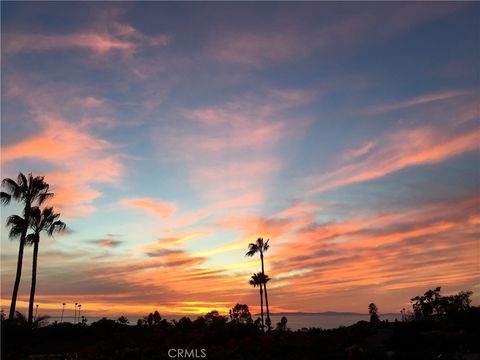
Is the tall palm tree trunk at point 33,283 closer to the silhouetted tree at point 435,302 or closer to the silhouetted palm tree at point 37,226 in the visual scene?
the silhouetted palm tree at point 37,226

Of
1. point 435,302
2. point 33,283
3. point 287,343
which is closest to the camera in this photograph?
point 287,343

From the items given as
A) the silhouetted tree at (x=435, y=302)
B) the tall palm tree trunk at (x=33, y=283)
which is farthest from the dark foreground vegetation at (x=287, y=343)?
the silhouetted tree at (x=435, y=302)

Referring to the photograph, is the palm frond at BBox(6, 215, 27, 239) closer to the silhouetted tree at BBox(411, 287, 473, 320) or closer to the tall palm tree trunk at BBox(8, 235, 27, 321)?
the tall palm tree trunk at BBox(8, 235, 27, 321)

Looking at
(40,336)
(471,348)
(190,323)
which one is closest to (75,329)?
(40,336)

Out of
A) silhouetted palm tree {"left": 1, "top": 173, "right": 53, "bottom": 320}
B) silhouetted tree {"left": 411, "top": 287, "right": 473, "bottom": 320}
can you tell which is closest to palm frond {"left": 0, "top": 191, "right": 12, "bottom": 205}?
silhouetted palm tree {"left": 1, "top": 173, "right": 53, "bottom": 320}

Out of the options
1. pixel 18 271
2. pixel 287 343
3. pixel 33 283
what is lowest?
pixel 287 343

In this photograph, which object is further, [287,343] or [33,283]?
[33,283]

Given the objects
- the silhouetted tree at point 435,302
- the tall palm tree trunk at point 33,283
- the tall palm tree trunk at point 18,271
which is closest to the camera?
the tall palm tree trunk at point 18,271

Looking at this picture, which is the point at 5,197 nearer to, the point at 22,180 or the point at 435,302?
the point at 22,180

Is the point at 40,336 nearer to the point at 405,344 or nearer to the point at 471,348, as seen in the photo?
the point at 405,344

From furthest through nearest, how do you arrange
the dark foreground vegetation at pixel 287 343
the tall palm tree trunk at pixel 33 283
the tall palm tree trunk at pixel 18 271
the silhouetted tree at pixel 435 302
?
1. the silhouetted tree at pixel 435 302
2. the tall palm tree trunk at pixel 33 283
3. the tall palm tree trunk at pixel 18 271
4. the dark foreground vegetation at pixel 287 343

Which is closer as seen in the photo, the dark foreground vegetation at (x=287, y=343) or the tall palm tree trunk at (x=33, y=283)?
the dark foreground vegetation at (x=287, y=343)

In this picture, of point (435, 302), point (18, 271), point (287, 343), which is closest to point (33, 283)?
point (18, 271)

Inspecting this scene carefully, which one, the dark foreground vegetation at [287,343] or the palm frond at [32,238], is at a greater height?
the palm frond at [32,238]
